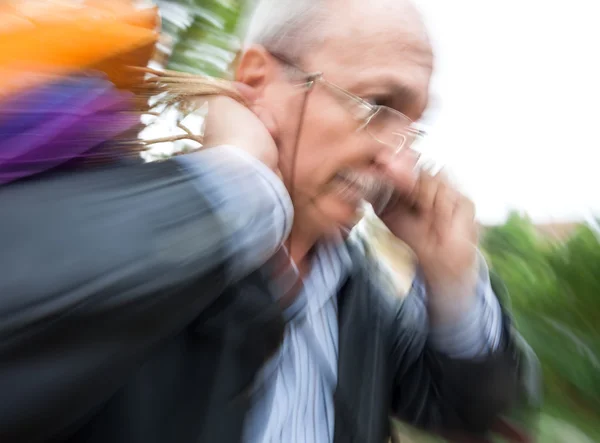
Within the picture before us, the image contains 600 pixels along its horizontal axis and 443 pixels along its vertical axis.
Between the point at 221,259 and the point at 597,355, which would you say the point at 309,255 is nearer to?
the point at 221,259

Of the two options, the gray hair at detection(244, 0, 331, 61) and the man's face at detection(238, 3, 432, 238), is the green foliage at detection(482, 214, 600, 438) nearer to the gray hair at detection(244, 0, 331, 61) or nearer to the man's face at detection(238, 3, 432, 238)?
the man's face at detection(238, 3, 432, 238)

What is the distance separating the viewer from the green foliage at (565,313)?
96 cm

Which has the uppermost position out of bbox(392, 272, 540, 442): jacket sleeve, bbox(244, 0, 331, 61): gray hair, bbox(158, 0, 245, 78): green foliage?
bbox(244, 0, 331, 61): gray hair

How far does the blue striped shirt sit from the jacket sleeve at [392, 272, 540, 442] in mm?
23

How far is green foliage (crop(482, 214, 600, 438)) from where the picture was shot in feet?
3.16

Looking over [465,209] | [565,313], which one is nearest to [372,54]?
[465,209]

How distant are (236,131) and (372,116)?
29 cm

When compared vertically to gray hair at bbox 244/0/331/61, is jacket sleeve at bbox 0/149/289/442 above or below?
below

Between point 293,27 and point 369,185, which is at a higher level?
point 293,27

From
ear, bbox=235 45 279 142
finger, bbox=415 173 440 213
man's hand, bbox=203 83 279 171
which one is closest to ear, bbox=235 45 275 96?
ear, bbox=235 45 279 142

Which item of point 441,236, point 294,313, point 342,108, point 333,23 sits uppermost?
point 333,23

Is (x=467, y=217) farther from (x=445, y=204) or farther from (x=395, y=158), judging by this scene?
(x=395, y=158)

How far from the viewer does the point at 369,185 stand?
0.72 metres

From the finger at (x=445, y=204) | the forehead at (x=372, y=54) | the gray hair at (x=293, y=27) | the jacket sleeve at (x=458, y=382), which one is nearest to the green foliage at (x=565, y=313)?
the jacket sleeve at (x=458, y=382)
